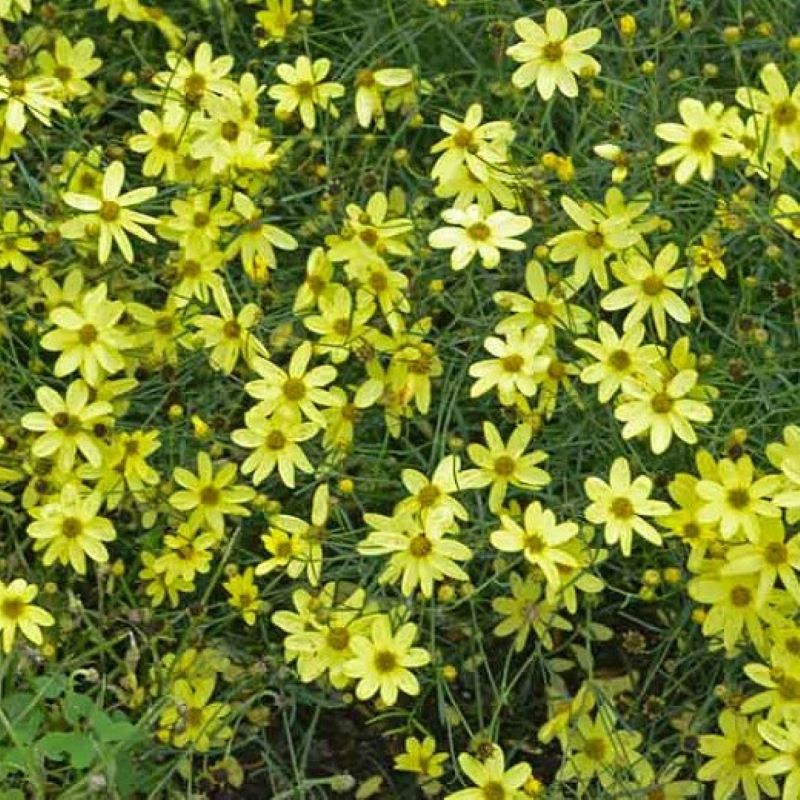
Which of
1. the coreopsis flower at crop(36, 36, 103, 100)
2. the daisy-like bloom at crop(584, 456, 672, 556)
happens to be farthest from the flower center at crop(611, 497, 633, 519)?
the coreopsis flower at crop(36, 36, 103, 100)

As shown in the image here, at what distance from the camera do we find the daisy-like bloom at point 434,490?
8.04ft

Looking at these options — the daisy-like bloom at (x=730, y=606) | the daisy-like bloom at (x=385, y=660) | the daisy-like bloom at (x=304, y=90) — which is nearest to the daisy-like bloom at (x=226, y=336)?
the daisy-like bloom at (x=304, y=90)

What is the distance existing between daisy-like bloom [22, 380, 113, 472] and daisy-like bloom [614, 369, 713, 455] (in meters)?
0.72

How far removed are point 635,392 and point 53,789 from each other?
0.93 meters

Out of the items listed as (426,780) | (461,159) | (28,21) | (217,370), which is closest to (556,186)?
(461,159)

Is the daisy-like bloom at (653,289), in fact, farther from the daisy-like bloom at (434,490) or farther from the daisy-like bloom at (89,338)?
the daisy-like bloom at (89,338)

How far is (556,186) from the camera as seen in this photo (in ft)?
9.08

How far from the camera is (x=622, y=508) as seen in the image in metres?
2.41

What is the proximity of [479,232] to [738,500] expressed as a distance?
529 millimetres

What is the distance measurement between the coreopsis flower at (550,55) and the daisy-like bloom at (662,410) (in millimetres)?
490

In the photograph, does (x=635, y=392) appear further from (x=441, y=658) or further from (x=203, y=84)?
(x=203, y=84)

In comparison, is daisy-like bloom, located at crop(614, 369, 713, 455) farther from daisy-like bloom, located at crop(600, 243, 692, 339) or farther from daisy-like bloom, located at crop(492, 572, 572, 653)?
daisy-like bloom, located at crop(492, 572, 572, 653)

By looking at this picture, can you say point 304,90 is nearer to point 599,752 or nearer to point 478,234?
point 478,234

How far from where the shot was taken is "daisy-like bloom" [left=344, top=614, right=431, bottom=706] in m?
2.40
